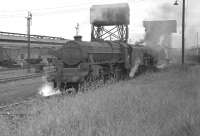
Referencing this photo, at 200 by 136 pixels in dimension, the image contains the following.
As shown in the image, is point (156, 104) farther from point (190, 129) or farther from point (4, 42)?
point (4, 42)

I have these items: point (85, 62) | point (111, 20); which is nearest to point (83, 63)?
point (85, 62)

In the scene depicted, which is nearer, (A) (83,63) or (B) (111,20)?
(A) (83,63)

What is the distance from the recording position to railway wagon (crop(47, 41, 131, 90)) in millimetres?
12016

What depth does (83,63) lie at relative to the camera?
39.9ft

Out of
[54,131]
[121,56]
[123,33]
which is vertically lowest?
[54,131]

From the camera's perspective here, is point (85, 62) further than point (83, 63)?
Yes

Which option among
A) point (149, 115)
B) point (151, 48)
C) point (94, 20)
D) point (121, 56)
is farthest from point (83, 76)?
point (94, 20)

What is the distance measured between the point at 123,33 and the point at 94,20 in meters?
3.26

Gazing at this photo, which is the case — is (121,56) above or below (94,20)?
below

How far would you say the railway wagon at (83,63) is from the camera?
12.0 meters

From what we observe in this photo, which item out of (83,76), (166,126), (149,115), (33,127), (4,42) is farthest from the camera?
(4,42)

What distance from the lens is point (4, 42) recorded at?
1414 inches

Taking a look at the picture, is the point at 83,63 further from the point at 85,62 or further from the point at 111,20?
the point at 111,20

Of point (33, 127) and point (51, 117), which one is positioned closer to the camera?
point (33, 127)
